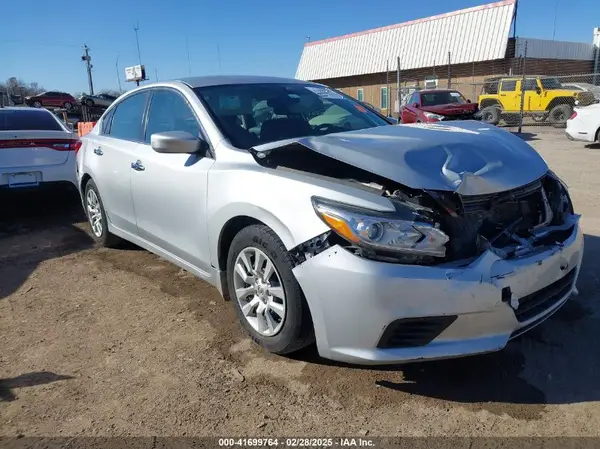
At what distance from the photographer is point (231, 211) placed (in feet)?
9.47

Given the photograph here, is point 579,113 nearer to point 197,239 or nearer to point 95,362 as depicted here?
point 197,239

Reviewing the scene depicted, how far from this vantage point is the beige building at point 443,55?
2619cm

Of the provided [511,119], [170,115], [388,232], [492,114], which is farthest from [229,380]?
[511,119]

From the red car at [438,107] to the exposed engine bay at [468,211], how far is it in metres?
12.5

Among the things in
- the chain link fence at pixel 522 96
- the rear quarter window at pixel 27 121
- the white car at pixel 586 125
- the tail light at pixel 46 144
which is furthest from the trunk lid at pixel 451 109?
the tail light at pixel 46 144

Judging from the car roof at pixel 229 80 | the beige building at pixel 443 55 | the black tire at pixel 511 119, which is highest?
the beige building at pixel 443 55

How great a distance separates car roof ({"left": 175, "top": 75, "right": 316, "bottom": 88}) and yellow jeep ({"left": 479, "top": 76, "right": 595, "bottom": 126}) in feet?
56.0

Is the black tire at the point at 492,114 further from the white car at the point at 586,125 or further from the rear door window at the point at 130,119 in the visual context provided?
the rear door window at the point at 130,119

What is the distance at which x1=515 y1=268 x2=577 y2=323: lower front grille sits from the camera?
8.10 feet

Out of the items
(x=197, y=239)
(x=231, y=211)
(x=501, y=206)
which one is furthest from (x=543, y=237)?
(x=197, y=239)

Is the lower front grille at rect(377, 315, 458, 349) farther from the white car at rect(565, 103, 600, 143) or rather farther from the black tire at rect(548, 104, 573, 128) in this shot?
the black tire at rect(548, 104, 573, 128)

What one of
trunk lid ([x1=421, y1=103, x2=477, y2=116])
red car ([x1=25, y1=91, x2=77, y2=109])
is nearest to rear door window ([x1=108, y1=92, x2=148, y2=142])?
trunk lid ([x1=421, y1=103, x2=477, y2=116])

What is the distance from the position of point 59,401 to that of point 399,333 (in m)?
1.83

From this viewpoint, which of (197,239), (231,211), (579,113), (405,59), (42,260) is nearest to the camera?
(231,211)
